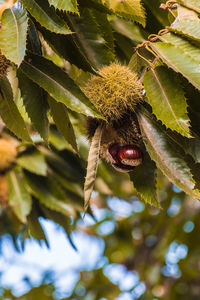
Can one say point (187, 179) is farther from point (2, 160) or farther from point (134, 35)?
point (2, 160)

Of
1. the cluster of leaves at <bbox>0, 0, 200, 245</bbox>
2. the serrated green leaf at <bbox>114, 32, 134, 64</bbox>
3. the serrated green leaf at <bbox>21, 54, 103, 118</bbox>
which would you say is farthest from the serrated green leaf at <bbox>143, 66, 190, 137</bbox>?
the serrated green leaf at <bbox>114, 32, 134, 64</bbox>

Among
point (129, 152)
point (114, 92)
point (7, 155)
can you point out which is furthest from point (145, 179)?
point (7, 155)

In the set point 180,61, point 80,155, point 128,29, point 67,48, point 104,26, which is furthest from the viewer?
point 80,155

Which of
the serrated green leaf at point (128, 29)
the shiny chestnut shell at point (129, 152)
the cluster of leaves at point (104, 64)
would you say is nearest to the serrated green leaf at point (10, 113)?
the cluster of leaves at point (104, 64)

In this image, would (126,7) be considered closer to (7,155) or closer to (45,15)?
(45,15)

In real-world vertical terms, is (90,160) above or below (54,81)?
below

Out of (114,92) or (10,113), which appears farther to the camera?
(10,113)

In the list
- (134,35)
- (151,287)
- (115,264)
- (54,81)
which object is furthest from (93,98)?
(115,264)
